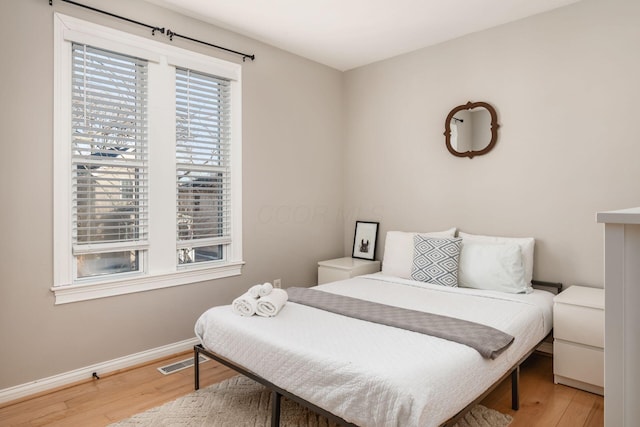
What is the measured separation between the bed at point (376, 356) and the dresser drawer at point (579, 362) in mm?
156

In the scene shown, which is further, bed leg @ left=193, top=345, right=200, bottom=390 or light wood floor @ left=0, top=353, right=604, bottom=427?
bed leg @ left=193, top=345, right=200, bottom=390

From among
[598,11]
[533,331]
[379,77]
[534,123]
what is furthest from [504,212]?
[379,77]

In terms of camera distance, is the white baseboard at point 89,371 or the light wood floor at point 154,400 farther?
the white baseboard at point 89,371

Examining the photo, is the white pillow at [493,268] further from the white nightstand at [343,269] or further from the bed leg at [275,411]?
the bed leg at [275,411]

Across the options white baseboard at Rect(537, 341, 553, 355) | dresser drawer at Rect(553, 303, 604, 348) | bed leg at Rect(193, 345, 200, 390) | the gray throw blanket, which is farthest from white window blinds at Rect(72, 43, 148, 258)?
white baseboard at Rect(537, 341, 553, 355)

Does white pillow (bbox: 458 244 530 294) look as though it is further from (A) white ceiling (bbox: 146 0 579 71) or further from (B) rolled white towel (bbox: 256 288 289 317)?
(A) white ceiling (bbox: 146 0 579 71)

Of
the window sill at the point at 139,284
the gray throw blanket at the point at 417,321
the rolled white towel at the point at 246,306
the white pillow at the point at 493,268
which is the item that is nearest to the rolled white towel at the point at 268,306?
the rolled white towel at the point at 246,306

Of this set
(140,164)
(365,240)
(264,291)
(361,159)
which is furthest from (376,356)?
(361,159)

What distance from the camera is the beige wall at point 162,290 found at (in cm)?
248

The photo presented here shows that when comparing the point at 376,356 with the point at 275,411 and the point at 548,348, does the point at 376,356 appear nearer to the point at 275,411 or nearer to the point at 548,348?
the point at 275,411

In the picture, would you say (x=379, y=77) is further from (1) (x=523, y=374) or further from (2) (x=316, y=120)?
(1) (x=523, y=374)

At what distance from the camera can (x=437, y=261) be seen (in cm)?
328

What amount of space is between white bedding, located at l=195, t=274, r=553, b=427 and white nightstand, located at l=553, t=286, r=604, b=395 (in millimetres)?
114

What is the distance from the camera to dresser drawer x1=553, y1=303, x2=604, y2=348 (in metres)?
2.49
